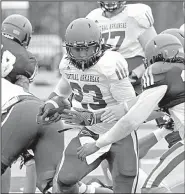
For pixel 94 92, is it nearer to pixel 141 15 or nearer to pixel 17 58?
pixel 17 58

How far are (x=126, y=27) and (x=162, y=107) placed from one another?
1935 millimetres

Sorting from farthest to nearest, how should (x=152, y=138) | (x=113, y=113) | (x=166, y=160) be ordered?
(x=152, y=138)
(x=113, y=113)
(x=166, y=160)

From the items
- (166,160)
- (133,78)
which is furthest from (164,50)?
(133,78)

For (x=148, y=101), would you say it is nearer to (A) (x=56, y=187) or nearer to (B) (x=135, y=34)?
(A) (x=56, y=187)

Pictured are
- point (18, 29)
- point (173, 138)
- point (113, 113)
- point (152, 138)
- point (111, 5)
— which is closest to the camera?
point (113, 113)

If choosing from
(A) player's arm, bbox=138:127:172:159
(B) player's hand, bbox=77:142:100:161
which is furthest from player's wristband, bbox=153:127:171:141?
(B) player's hand, bbox=77:142:100:161

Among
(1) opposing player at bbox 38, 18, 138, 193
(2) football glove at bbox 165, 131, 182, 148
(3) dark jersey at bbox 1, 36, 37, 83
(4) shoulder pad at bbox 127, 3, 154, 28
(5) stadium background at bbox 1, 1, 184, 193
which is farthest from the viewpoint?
(5) stadium background at bbox 1, 1, 184, 193

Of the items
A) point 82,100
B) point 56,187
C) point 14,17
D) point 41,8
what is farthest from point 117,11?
point 41,8

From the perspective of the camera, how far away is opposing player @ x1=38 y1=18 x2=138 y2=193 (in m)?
4.48

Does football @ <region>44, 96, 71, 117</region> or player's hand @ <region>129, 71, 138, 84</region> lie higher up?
football @ <region>44, 96, 71, 117</region>

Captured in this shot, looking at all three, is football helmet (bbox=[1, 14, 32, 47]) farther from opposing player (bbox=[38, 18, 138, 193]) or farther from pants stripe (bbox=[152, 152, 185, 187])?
pants stripe (bbox=[152, 152, 185, 187])

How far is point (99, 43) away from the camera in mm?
4551

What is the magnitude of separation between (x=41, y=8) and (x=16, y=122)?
35.8ft

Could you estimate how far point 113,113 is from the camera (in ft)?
14.4
